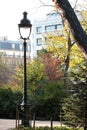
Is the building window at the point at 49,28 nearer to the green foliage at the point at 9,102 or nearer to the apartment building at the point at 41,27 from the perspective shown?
the apartment building at the point at 41,27

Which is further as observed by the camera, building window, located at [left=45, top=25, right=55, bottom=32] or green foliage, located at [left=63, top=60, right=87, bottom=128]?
building window, located at [left=45, top=25, right=55, bottom=32]

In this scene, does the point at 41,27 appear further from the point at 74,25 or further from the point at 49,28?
the point at 74,25

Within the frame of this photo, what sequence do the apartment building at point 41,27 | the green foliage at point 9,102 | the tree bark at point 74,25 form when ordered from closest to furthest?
the tree bark at point 74,25 < the green foliage at point 9,102 < the apartment building at point 41,27

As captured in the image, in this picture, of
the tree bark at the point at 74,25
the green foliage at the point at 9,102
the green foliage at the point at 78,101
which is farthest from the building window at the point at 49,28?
the tree bark at the point at 74,25

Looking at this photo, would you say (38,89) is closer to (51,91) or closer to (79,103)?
(51,91)

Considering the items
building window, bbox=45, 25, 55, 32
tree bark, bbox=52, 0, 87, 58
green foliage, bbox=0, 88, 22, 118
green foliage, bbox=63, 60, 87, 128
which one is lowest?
green foliage, bbox=0, 88, 22, 118

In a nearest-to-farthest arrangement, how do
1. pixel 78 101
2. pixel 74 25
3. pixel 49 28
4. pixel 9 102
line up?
1. pixel 74 25
2. pixel 78 101
3. pixel 9 102
4. pixel 49 28

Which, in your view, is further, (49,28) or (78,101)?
(49,28)

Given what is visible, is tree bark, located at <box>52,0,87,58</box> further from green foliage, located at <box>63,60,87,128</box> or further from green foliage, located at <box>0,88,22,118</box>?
green foliage, located at <box>0,88,22,118</box>

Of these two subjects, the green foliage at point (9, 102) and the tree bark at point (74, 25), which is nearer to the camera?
the tree bark at point (74, 25)

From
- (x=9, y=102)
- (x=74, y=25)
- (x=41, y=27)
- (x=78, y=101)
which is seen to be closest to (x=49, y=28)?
(x=41, y=27)

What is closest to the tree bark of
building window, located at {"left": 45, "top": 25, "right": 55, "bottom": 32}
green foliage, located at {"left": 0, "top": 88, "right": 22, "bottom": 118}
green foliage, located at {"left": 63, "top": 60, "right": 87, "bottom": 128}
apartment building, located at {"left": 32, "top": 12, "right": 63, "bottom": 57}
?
green foliage, located at {"left": 63, "top": 60, "right": 87, "bottom": 128}

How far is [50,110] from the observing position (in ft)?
92.3

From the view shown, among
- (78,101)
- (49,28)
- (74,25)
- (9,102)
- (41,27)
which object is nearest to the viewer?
(74,25)
